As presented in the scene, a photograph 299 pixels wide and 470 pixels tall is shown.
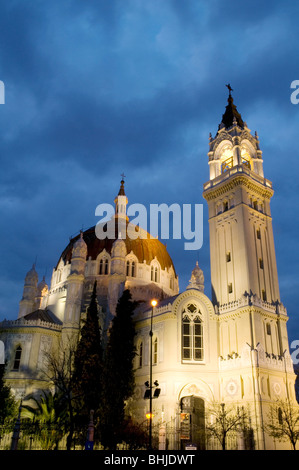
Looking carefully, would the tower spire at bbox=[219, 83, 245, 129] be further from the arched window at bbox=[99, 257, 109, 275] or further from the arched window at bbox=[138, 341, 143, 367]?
the arched window at bbox=[138, 341, 143, 367]

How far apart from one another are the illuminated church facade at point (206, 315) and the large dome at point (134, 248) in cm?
20

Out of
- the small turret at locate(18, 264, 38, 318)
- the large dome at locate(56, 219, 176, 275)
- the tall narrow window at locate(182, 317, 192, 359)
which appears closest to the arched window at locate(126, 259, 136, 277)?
the large dome at locate(56, 219, 176, 275)

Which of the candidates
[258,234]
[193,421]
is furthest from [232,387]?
[258,234]

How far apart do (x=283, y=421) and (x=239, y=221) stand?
71.0 feet

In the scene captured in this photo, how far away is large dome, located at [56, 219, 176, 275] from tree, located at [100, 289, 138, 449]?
1716cm

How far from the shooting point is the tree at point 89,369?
134ft

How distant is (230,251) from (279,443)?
20726 mm

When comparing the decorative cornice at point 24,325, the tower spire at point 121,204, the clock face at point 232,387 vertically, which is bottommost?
the clock face at point 232,387

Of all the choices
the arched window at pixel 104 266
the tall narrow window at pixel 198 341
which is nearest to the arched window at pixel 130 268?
the arched window at pixel 104 266

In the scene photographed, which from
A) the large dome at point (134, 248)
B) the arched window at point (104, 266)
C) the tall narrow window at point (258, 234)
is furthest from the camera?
the large dome at point (134, 248)

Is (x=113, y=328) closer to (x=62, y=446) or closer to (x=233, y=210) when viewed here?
(x=62, y=446)

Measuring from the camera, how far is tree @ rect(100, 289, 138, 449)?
3744 centimetres

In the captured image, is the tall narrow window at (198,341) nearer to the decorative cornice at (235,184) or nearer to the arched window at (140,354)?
the arched window at (140,354)
